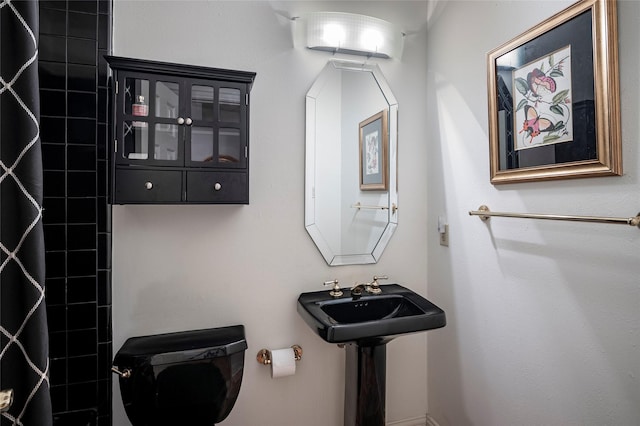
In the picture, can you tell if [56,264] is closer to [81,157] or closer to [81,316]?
[81,316]

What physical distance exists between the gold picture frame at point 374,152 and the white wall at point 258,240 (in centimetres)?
11

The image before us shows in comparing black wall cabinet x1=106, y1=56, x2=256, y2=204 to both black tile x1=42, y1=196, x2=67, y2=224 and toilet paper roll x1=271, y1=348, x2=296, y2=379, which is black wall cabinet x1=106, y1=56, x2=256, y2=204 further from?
toilet paper roll x1=271, y1=348, x2=296, y2=379

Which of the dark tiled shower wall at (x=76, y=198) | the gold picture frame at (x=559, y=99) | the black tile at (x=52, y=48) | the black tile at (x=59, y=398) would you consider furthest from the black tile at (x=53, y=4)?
the gold picture frame at (x=559, y=99)

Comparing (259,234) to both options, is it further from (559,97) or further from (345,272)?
(559,97)

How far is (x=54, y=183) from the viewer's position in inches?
51.5

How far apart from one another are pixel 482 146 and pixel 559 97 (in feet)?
1.22

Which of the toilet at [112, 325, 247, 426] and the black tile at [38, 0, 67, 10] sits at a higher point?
the black tile at [38, 0, 67, 10]

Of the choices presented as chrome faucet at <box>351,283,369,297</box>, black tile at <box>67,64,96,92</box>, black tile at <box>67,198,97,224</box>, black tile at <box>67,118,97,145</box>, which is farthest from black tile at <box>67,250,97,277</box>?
chrome faucet at <box>351,283,369,297</box>

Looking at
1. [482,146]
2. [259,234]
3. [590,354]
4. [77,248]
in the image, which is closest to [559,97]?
[482,146]

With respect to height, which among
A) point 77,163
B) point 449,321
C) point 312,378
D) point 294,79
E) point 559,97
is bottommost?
point 312,378

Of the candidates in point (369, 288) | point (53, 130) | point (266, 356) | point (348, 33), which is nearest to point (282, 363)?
point (266, 356)

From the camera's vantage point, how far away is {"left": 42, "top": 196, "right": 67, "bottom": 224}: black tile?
4.27 feet

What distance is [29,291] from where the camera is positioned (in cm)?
81

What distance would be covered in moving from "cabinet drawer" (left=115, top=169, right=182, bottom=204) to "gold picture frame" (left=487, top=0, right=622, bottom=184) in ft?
4.33
